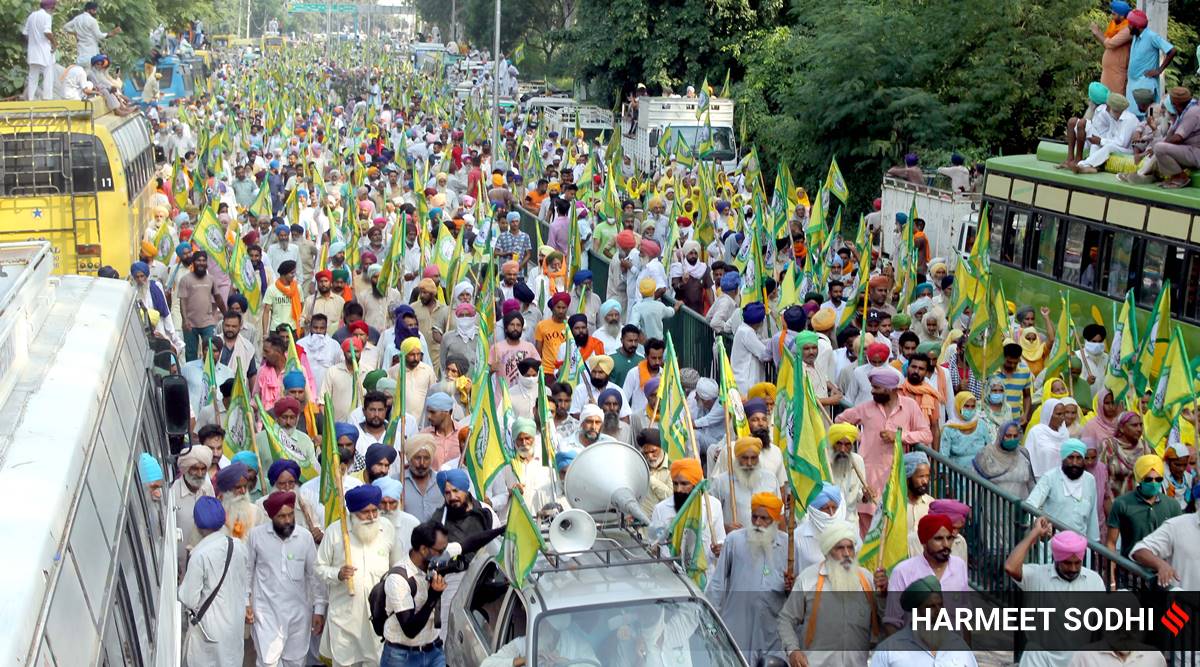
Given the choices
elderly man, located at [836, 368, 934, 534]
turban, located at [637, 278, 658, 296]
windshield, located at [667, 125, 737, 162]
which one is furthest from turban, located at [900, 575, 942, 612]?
windshield, located at [667, 125, 737, 162]

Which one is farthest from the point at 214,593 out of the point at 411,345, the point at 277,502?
the point at 411,345

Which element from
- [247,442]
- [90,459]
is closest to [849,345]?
[247,442]

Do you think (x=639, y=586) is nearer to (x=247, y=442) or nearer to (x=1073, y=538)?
(x=1073, y=538)

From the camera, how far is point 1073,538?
6.87 meters

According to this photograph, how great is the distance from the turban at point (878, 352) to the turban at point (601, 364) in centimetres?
167

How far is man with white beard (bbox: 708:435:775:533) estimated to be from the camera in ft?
27.3

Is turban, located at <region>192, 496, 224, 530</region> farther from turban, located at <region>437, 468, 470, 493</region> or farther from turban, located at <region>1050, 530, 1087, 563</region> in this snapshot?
turban, located at <region>1050, 530, 1087, 563</region>

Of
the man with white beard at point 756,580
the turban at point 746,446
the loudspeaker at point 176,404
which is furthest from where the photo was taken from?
the turban at point 746,446

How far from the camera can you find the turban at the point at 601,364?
34.6 feet

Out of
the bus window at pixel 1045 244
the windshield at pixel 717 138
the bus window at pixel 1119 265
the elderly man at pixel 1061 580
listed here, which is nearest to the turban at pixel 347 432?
the elderly man at pixel 1061 580

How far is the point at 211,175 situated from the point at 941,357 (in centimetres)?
1454

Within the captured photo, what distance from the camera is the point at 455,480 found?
779cm

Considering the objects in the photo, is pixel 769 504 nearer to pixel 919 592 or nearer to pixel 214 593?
pixel 919 592

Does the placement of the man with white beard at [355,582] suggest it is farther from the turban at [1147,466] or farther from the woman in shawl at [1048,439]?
the woman in shawl at [1048,439]
